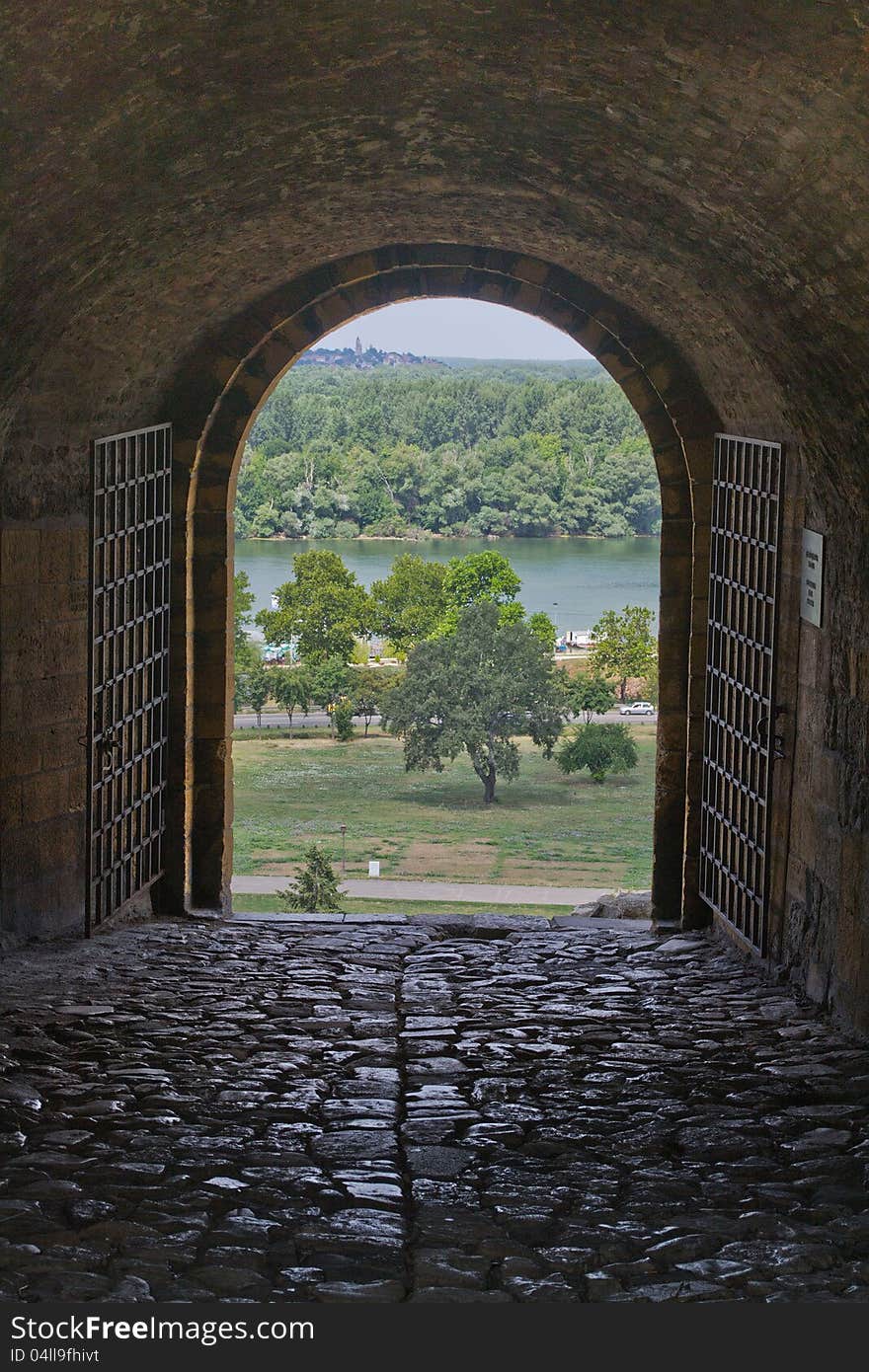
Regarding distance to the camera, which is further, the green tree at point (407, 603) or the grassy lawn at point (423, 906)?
the green tree at point (407, 603)

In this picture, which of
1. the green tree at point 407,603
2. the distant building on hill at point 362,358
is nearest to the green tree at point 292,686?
the green tree at point 407,603

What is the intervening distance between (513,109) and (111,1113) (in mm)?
3666

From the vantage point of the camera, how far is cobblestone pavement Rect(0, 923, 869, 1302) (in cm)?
389

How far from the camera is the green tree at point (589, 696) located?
4769 cm

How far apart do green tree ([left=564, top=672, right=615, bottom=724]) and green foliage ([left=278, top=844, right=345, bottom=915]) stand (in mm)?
12794

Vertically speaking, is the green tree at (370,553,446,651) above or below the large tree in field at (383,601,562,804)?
above

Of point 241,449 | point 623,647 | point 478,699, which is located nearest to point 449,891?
point 478,699

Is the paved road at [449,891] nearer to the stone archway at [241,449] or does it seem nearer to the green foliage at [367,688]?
the green foliage at [367,688]

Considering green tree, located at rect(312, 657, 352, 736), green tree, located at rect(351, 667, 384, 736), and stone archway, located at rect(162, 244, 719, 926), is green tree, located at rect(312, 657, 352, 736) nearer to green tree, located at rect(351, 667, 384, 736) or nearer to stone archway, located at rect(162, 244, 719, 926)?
green tree, located at rect(351, 667, 384, 736)

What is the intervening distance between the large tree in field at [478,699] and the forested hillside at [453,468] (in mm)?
17435

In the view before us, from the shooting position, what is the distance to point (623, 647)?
50.8 meters

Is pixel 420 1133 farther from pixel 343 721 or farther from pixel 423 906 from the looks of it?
pixel 343 721

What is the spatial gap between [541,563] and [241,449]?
175 ft

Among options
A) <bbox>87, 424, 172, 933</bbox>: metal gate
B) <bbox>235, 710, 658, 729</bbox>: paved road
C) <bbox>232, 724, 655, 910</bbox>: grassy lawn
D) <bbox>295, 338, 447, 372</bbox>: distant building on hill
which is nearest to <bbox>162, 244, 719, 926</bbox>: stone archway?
<bbox>87, 424, 172, 933</bbox>: metal gate
